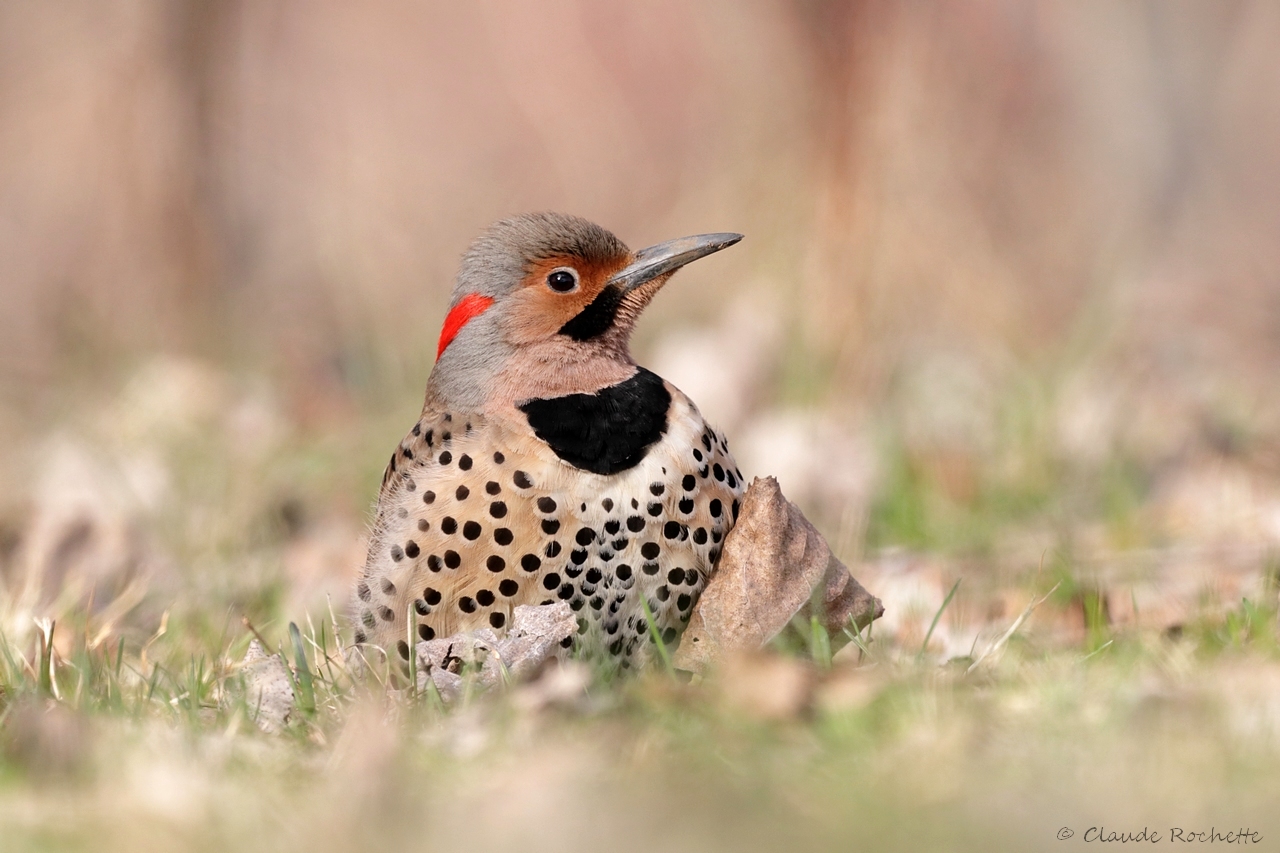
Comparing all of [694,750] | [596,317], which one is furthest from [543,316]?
[694,750]

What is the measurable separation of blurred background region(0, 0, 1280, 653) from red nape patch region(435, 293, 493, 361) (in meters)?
1.52

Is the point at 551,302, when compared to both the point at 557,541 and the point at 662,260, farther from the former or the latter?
the point at 557,541

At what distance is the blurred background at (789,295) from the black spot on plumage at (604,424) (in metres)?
1.15

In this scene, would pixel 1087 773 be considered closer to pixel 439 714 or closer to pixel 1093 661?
pixel 1093 661

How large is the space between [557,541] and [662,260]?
894mm

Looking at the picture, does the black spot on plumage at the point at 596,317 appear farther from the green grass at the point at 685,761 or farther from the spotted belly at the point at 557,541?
the green grass at the point at 685,761

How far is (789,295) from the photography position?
26.3 feet

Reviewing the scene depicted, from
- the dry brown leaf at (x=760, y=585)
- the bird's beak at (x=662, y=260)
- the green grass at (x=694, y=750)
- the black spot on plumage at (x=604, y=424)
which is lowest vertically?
the green grass at (x=694, y=750)

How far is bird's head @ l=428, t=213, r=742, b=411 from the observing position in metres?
4.15

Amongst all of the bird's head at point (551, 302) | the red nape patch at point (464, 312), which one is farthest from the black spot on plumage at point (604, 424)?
the red nape patch at point (464, 312)

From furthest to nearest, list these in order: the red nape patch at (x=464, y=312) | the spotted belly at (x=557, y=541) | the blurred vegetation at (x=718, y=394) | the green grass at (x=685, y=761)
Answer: the red nape patch at (x=464, y=312) < the spotted belly at (x=557, y=541) < the blurred vegetation at (x=718, y=394) < the green grass at (x=685, y=761)

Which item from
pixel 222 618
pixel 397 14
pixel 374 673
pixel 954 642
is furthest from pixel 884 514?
pixel 397 14

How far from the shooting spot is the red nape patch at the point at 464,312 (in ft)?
14.0

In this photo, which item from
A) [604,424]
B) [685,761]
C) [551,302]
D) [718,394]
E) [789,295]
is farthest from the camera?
[789,295]
